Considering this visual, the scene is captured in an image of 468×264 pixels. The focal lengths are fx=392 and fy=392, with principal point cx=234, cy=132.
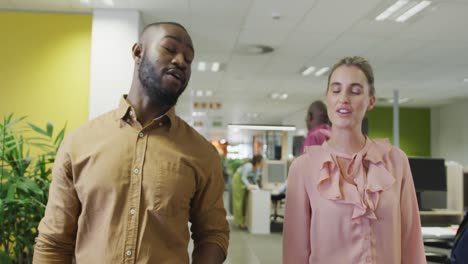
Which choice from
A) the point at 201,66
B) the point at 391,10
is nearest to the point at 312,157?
the point at 391,10

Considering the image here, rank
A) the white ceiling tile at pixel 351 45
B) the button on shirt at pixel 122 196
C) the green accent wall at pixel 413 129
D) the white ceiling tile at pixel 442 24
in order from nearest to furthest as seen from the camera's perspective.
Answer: the button on shirt at pixel 122 196 < the white ceiling tile at pixel 442 24 < the white ceiling tile at pixel 351 45 < the green accent wall at pixel 413 129

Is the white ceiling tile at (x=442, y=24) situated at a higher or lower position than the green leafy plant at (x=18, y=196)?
higher

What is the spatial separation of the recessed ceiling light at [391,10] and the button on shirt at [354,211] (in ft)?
11.0

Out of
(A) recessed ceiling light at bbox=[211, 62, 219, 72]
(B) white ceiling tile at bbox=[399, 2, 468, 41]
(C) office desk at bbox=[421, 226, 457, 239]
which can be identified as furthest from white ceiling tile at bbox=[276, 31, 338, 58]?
(C) office desk at bbox=[421, 226, 457, 239]

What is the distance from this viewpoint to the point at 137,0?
13.6ft

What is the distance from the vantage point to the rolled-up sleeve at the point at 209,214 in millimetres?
1200

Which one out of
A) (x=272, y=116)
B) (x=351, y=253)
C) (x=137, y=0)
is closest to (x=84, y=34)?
(x=137, y=0)

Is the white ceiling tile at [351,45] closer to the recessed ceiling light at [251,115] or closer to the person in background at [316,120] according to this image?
the person in background at [316,120]

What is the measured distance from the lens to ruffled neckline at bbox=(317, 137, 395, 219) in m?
1.21

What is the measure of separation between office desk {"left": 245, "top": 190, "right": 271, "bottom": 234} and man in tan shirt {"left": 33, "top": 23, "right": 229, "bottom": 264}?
19.3 ft

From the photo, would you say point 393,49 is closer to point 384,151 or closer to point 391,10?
point 391,10

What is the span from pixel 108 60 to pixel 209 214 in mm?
3604

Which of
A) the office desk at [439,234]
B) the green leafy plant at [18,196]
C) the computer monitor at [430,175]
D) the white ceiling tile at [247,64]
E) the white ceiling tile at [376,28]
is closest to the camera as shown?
the green leafy plant at [18,196]

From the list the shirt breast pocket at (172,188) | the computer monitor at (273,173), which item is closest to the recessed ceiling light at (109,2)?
the shirt breast pocket at (172,188)
